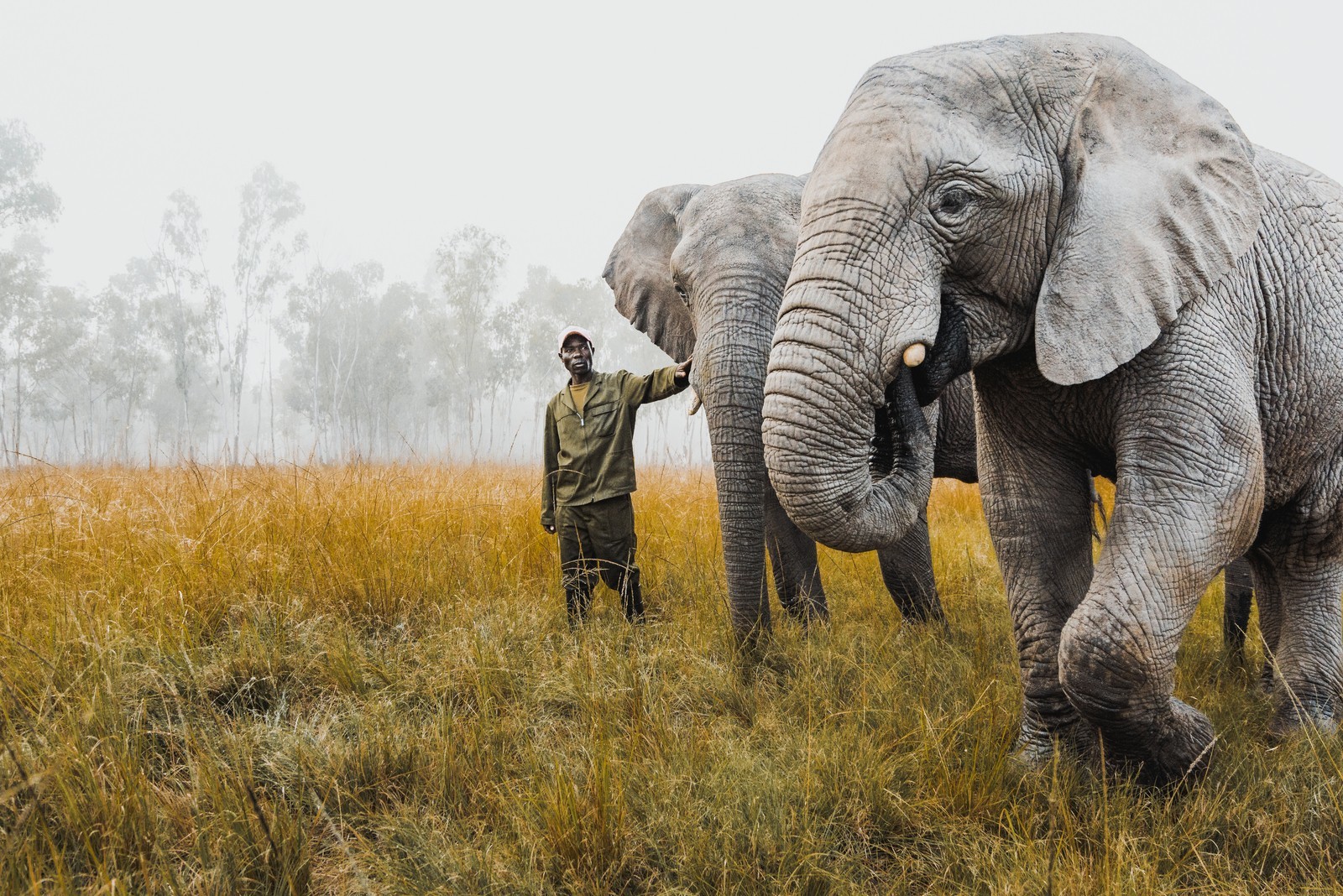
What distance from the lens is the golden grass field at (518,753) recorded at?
201cm

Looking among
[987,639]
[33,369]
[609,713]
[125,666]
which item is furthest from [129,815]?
[33,369]

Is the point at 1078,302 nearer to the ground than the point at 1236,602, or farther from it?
farther from it

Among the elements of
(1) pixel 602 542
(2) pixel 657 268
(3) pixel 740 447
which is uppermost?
(2) pixel 657 268

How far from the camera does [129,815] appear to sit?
6.79 feet

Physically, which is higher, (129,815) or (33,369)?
(33,369)

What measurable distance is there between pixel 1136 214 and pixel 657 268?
360 cm

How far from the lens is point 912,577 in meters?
4.66

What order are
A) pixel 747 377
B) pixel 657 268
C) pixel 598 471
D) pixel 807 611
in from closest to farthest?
1. pixel 747 377
2. pixel 807 611
3. pixel 598 471
4. pixel 657 268

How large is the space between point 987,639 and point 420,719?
2.87m

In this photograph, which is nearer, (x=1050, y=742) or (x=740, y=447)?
(x=1050, y=742)

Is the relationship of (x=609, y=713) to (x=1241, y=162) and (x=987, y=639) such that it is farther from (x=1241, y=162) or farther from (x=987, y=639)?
(x=1241, y=162)

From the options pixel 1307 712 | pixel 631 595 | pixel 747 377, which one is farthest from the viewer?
pixel 631 595

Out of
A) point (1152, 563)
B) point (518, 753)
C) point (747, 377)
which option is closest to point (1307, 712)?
point (1152, 563)

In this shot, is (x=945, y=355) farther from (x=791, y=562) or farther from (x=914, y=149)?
(x=791, y=562)
